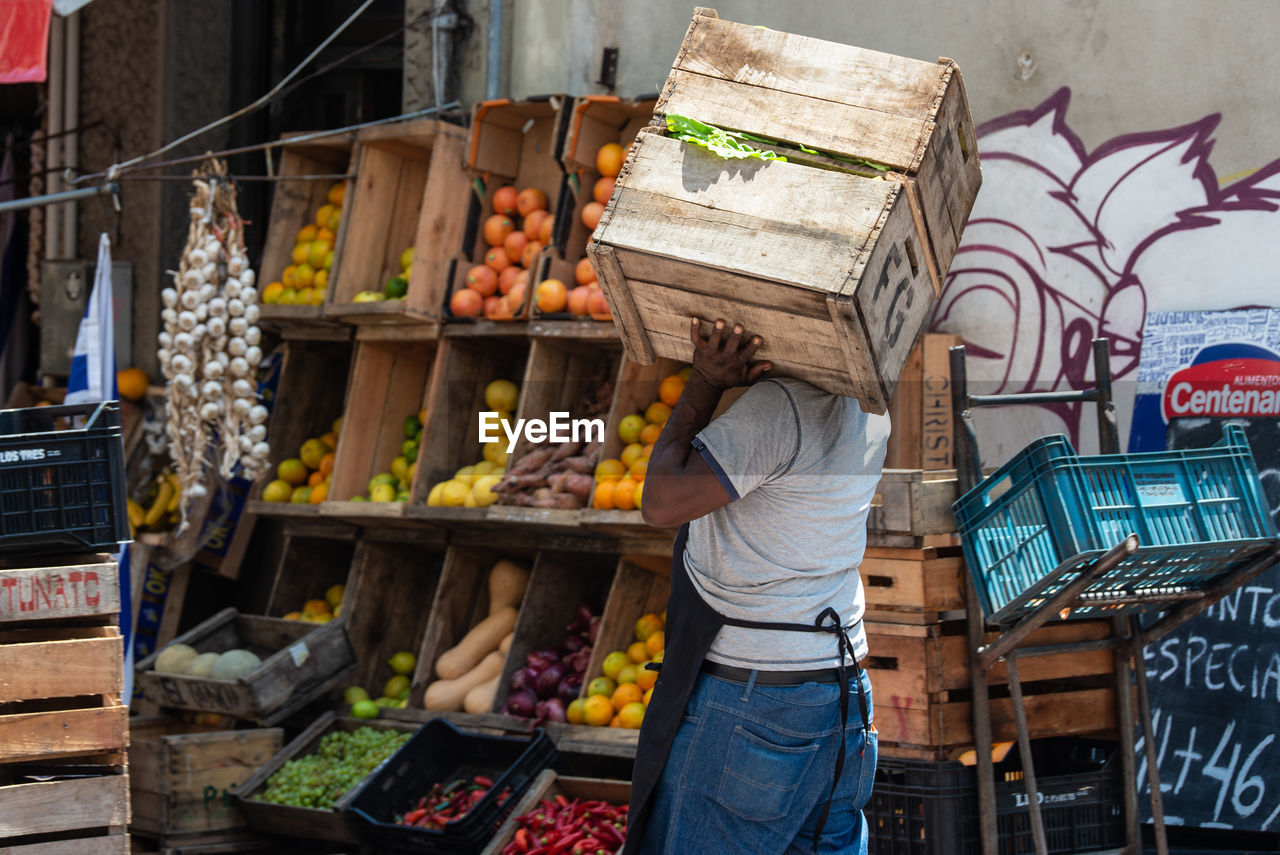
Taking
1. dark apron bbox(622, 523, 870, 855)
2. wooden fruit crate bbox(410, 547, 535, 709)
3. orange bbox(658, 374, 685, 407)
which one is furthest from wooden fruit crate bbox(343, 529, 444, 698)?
dark apron bbox(622, 523, 870, 855)

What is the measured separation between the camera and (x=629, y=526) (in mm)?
4949

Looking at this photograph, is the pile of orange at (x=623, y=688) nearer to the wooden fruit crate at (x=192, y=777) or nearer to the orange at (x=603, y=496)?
the orange at (x=603, y=496)

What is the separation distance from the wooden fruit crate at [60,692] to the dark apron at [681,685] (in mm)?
1585

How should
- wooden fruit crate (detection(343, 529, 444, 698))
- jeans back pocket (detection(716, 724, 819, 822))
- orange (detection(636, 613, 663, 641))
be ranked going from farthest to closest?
1. wooden fruit crate (detection(343, 529, 444, 698))
2. orange (detection(636, 613, 663, 641))
3. jeans back pocket (detection(716, 724, 819, 822))

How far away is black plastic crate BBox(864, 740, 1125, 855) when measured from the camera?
12.4 ft

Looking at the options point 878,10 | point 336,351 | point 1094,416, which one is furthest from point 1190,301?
point 336,351

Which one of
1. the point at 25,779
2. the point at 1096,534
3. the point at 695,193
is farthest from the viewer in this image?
the point at 25,779

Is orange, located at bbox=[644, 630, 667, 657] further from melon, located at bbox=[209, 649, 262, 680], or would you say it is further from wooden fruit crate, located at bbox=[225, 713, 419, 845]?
melon, located at bbox=[209, 649, 262, 680]

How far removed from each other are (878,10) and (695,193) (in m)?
3.17

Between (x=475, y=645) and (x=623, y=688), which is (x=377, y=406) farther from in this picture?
(x=623, y=688)

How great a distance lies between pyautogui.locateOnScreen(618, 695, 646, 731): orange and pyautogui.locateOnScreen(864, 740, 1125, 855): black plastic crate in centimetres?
128

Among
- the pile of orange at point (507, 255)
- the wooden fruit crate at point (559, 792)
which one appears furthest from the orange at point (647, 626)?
the pile of orange at point (507, 255)

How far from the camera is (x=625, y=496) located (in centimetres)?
498

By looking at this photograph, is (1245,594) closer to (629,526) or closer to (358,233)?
(629,526)
